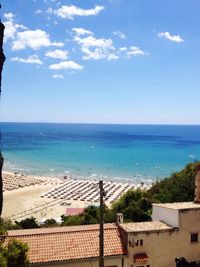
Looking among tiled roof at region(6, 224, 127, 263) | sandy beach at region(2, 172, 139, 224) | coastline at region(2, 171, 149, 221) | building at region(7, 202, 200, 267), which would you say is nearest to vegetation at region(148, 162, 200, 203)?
sandy beach at region(2, 172, 139, 224)

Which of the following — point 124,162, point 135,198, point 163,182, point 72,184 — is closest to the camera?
point 135,198

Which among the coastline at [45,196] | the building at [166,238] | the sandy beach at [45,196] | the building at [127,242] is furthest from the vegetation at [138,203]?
the coastline at [45,196]

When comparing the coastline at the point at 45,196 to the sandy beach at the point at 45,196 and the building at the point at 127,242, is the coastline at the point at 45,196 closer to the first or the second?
the sandy beach at the point at 45,196

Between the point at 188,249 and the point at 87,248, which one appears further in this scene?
the point at 188,249

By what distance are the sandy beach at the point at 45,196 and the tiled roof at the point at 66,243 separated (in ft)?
88.6

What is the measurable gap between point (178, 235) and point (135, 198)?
1387cm

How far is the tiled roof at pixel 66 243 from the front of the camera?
21953 mm

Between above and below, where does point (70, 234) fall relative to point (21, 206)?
above

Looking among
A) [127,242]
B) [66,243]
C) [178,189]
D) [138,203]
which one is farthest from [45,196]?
[127,242]

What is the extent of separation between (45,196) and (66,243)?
152 ft

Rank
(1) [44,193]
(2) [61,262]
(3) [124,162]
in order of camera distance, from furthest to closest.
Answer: (3) [124,162], (1) [44,193], (2) [61,262]

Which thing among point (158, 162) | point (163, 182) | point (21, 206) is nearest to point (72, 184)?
point (21, 206)

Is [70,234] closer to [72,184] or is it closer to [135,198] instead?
[135,198]

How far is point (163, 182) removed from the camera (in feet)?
154
